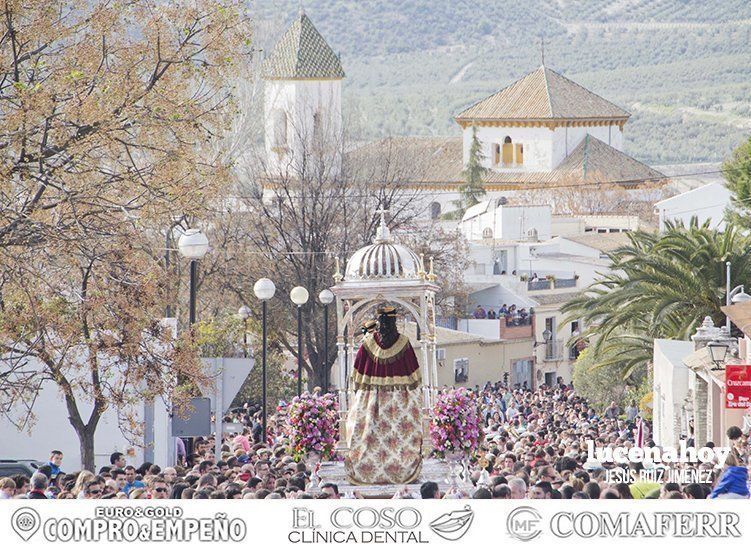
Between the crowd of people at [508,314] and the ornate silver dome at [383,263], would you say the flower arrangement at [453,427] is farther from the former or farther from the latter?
the crowd of people at [508,314]

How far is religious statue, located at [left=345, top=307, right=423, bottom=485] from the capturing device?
18547 mm

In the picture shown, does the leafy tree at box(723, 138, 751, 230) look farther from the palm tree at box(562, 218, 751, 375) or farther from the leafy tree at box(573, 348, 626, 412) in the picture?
the palm tree at box(562, 218, 751, 375)

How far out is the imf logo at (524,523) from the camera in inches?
501

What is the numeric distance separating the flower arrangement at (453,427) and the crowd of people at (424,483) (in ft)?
0.83

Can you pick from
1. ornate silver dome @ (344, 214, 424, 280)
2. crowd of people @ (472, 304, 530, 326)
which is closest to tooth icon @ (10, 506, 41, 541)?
ornate silver dome @ (344, 214, 424, 280)

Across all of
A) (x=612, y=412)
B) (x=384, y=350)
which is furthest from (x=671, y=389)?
(x=384, y=350)

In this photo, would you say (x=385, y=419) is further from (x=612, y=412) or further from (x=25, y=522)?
(x=612, y=412)

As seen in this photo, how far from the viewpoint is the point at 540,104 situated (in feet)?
378

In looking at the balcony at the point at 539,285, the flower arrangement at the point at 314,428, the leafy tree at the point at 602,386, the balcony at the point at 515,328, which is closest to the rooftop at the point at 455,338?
the balcony at the point at 515,328

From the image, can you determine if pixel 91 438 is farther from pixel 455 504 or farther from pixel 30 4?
pixel 455 504

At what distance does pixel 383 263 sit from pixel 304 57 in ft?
287

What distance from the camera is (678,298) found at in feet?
114

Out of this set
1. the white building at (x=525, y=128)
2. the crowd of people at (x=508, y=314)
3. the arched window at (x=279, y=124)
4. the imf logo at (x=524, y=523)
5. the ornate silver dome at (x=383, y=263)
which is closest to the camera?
the imf logo at (x=524, y=523)

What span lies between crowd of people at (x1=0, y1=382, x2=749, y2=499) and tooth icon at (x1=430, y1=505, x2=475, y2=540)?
1.34m
